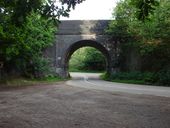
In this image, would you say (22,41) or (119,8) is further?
(119,8)

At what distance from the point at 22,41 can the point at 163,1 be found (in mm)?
11520

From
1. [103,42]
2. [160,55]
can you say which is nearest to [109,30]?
[103,42]

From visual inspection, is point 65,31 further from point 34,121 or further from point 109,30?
point 34,121

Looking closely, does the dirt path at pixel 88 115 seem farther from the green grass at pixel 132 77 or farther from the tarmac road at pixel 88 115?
the green grass at pixel 132 77

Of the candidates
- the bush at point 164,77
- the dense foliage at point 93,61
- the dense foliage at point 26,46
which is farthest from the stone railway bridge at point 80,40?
the dense foliage at point 93,61

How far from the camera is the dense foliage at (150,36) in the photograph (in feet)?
101

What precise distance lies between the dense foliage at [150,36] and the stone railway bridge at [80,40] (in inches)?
59.3

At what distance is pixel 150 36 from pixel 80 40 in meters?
10.8

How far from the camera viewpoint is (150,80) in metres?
31.9

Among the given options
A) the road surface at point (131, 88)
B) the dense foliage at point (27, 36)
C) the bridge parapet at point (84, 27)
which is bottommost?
the road surface at point (131, 88)

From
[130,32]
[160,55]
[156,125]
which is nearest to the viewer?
[156,125]

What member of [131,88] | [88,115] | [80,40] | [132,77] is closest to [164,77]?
[132,77]

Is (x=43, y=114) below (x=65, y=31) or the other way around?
below

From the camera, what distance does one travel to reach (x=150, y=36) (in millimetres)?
32438
